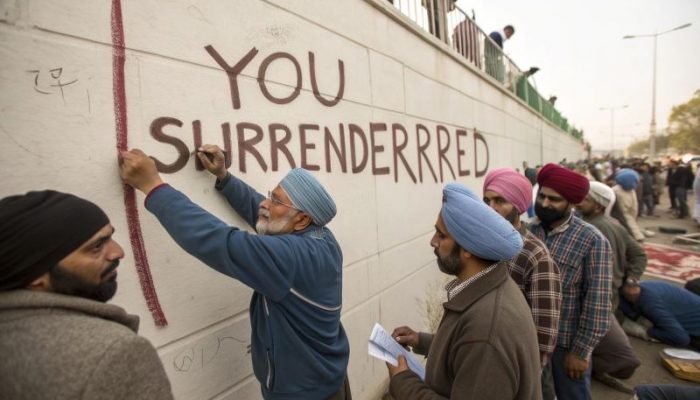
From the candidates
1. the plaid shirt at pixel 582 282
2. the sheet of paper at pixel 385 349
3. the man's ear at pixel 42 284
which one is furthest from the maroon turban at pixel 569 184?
the man's ear at pixel 42 284

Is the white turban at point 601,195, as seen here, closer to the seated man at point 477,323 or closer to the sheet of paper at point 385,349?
the seated man at point 477,323

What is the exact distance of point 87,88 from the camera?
1300 mm

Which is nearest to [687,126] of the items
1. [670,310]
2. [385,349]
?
[670,310]

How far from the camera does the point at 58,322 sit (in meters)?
0.76

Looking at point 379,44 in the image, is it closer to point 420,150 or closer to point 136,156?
point 420,150

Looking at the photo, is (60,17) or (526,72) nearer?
(60,17)

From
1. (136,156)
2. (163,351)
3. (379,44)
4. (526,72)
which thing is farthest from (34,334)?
(526,72)

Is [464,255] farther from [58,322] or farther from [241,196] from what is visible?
[58,322]

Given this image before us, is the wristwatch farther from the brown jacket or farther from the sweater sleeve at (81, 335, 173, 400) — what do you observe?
the sweater sleeve at (81, 335, 173, 400)

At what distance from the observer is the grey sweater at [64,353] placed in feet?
2.35

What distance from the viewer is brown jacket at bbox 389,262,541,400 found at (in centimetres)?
112

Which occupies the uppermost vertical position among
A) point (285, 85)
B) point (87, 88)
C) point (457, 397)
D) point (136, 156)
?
point (285, 85)

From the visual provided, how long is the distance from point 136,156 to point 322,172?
1.20m

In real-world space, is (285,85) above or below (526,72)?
below
